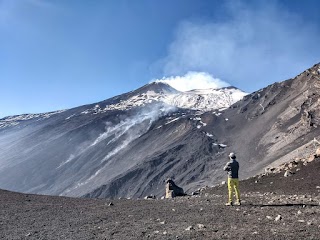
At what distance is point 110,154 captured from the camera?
478ft

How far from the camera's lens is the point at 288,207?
13875 mm

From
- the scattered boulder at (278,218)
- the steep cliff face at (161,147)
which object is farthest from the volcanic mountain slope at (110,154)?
the scattered boulder at (278,218)

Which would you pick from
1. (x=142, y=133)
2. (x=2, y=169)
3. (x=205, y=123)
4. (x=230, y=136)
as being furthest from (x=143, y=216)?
(x=2, y=169)

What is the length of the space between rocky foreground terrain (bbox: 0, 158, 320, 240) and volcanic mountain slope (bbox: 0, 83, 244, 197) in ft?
271

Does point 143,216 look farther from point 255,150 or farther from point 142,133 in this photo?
point 142,133

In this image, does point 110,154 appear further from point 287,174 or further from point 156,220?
point 156,220

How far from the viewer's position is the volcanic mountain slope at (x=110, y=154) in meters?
110

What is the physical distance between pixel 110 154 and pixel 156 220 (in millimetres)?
133784

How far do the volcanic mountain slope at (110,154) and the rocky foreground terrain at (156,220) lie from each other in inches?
3257

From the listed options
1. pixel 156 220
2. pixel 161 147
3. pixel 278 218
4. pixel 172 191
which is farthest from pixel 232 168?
pixel 161 147

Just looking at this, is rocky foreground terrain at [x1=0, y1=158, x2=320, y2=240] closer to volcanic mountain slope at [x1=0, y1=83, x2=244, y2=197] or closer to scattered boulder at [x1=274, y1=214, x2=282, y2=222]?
scattered boulder at [x1=274, y1=214, x2=282, y2=222]

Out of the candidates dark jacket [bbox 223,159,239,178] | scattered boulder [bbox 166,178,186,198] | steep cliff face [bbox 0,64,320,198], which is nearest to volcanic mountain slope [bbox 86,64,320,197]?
steep cliff face [bbox 0,64,320,198]

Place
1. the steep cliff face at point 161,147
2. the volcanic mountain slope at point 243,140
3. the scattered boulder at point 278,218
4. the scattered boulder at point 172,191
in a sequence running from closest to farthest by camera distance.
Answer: the scattered boulder at point 278,218 → the scattered boulder at point 172,191 → the volcanic mountain slope at point 243,140 → the steep cliff face at point 161,147

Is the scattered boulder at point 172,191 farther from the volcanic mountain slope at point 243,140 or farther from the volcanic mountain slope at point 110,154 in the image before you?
the volcanic mountain slope at point 110,154
